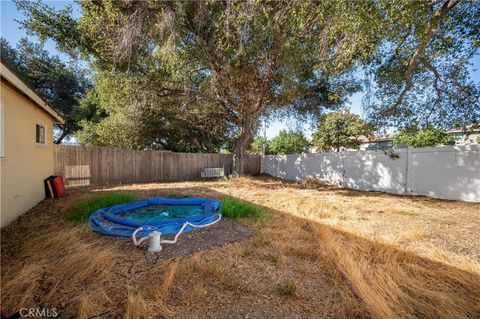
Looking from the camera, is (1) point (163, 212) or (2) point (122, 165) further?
(2) point (122, 165)

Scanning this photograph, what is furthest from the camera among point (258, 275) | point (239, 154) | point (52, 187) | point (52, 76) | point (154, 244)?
point (52, 76)

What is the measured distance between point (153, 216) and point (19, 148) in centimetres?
278

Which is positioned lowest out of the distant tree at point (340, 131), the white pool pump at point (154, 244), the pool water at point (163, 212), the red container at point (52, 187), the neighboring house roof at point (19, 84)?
the pool water at point (163, 212)

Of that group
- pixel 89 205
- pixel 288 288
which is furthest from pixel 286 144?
pixel 288 288

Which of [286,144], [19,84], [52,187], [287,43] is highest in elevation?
[287,43]

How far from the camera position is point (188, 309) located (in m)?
1.67

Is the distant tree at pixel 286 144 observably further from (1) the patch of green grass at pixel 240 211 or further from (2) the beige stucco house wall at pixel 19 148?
(2) the beige stucco house wall at pixel 19 148

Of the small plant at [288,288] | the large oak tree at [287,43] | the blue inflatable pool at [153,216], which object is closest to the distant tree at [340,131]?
the large oak tree at [287,43]

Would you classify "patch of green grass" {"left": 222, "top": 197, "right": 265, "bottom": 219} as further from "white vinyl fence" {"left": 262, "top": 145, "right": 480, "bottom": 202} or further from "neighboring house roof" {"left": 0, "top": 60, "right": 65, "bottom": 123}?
"white vinyl fence" {"left": 262, "top": 145, "right": 480, "bottom": 202}

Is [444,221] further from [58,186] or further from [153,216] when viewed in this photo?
[58,186]

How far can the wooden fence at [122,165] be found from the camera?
25.1 feet

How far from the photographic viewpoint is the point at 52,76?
1402cm

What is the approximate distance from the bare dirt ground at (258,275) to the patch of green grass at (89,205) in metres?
0.27

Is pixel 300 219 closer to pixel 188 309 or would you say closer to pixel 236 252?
pixel 236 252
